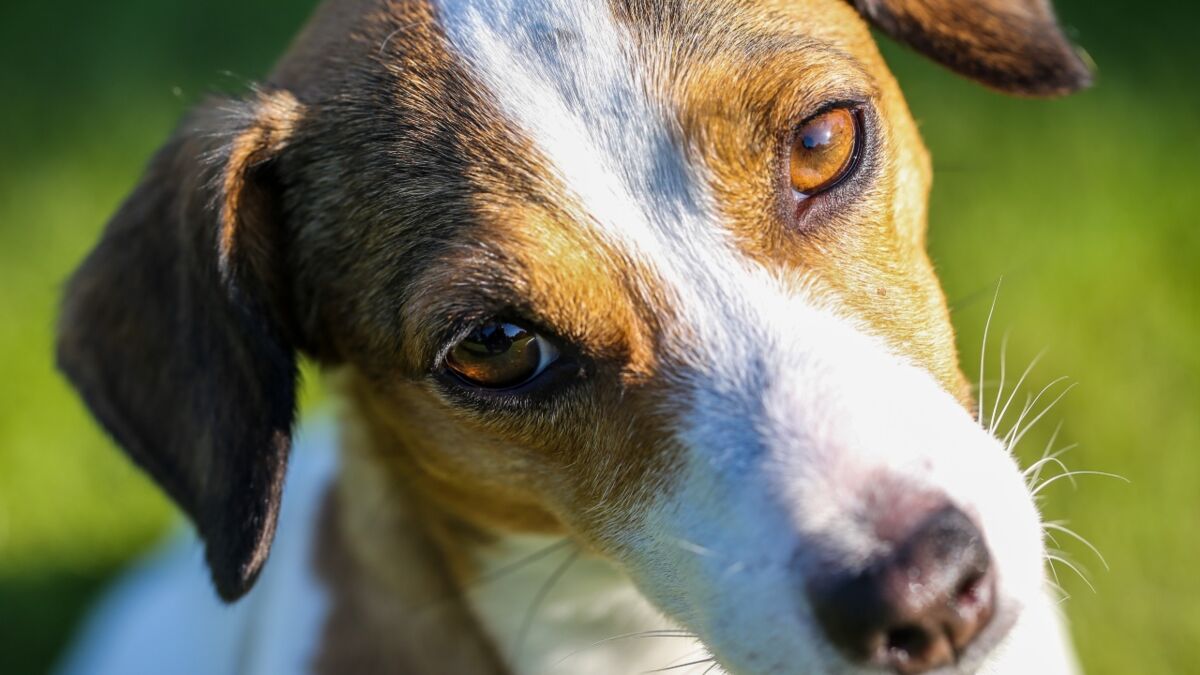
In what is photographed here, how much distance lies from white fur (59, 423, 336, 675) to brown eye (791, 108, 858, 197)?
1.77 meters

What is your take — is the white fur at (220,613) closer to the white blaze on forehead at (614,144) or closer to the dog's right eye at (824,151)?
the white blaze on forehead at (614,144)

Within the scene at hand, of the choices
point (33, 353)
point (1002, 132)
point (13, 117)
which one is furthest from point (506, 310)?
point (13, 117)

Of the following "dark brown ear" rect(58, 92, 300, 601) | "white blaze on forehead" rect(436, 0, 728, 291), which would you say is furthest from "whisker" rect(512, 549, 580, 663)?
"white blaze on forehead" rect(436, 0, 728, 291)

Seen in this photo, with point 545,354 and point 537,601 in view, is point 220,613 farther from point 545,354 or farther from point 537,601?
point 545,354

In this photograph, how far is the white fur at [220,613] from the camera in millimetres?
3432

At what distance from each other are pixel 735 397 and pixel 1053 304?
3.29 m

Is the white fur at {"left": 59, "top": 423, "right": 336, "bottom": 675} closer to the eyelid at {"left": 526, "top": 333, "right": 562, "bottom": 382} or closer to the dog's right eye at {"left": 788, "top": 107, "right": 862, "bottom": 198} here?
the eyelid at {"left": 526, "top": 333, "right": 562, "bottom": 382}

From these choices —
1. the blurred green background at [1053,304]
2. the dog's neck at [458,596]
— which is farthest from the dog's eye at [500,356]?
the blurred green background at [1053,304]

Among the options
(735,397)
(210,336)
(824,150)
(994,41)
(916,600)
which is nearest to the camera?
(916,600)

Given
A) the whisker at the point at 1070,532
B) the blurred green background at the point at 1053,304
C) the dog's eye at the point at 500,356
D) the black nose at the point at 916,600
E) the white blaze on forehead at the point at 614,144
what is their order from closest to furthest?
1. the black nose at the point at 916,600
2. the white blaze on forehead at the point at 614,144
3. the dog's eye at the point at 500,356
4. the whisker at the point at 1070,532
5. the blurred green background at the point at 1053,304

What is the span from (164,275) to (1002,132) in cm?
418

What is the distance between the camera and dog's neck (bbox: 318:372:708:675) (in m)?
3.21

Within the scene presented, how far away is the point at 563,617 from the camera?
3.24 m

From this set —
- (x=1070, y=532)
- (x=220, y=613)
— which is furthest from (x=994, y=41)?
(x=220, y=613)
